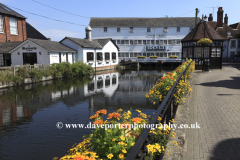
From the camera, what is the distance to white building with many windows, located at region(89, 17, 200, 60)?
51.9m

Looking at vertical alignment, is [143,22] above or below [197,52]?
above

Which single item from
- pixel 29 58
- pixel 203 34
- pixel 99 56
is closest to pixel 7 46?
pixel 29 58

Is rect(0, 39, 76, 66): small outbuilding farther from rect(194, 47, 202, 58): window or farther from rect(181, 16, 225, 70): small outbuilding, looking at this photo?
rect(194, 47, 202, 58): window

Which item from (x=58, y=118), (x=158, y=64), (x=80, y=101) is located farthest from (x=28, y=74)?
(x=158, y=64)

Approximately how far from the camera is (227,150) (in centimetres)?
461

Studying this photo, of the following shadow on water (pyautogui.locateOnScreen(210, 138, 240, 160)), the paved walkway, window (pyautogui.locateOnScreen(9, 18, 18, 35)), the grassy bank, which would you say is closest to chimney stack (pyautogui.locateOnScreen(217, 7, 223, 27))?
the grassy bank

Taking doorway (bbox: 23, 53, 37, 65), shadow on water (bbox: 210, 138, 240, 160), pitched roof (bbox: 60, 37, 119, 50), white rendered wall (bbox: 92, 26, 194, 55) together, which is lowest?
shadow on water (bbox: 210, 138, 240, 160)

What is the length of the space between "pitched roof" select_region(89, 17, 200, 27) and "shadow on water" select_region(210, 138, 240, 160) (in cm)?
4937

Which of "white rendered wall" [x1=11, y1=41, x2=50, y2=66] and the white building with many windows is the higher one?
the white building with many windows

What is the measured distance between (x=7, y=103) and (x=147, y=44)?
4340 centimetres

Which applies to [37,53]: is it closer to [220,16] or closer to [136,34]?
[136,34]

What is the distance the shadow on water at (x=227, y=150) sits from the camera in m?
4.32

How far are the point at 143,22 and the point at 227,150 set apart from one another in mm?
51150

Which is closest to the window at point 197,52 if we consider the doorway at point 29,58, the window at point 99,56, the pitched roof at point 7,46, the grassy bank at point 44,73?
the grassy bank at point 44,73
